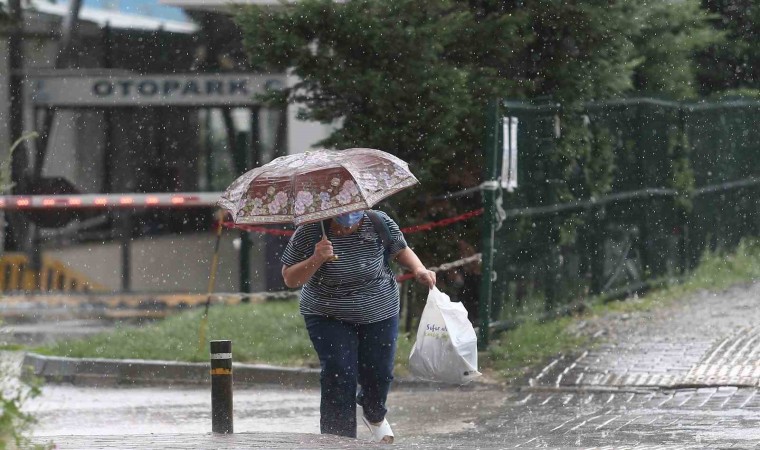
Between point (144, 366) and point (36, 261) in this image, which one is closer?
point (144, 366)

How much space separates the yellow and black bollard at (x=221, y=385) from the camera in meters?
8.30

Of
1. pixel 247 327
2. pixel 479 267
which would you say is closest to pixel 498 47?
pixel 479 267

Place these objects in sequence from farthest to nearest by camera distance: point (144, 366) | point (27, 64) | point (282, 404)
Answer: point (27, 64)
point (144, 366)
point (282, 404)

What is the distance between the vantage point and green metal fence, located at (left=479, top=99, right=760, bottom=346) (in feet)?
41.1

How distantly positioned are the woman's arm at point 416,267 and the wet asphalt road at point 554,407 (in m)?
0.91

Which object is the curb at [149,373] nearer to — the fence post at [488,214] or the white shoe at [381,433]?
the fence post at [488,214]

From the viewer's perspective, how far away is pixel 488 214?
476 inches

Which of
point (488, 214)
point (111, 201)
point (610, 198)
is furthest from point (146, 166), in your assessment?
point (488, 214)

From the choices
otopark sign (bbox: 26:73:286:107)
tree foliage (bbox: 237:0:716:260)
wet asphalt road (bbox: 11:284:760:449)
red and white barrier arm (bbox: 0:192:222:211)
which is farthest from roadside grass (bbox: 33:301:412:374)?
otopark sign (bbox: 26:73:286:107)

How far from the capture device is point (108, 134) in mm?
18766

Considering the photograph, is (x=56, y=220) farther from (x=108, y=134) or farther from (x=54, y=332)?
(x=54, y=332)

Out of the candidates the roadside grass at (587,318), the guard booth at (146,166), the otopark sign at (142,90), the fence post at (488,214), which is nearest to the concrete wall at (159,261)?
the guard booth at (146,166)

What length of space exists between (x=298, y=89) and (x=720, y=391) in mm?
4672

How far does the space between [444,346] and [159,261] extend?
11.5 m
